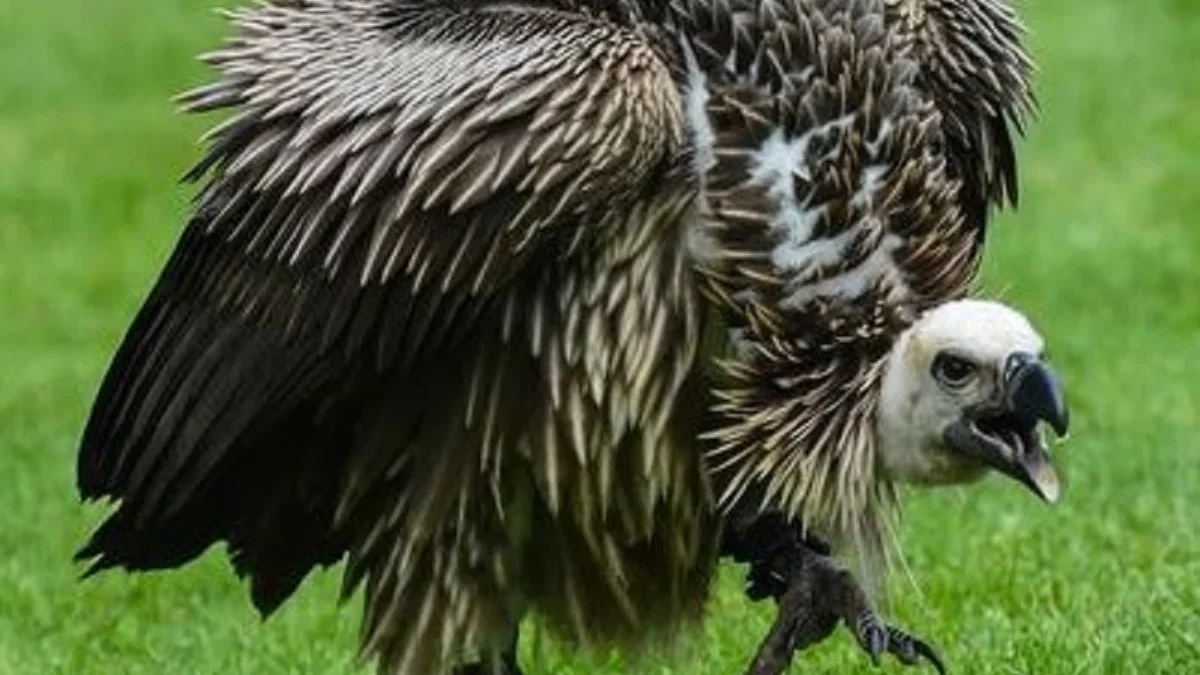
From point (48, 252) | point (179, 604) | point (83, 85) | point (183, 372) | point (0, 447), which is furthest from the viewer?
point (83, 85)

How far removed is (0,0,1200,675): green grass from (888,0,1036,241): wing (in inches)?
37.0

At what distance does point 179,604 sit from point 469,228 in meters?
3.49

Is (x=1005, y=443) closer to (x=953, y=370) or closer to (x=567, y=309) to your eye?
(x=953, y=370)

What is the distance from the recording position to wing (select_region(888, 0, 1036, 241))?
742 cm

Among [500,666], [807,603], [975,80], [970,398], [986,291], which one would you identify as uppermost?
[975,80]

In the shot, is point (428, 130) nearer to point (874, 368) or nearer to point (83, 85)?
point (874, 368)

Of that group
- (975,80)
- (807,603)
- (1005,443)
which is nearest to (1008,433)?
(1005,443)

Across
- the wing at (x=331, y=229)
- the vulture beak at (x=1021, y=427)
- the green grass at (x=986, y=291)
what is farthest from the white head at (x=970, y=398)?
the green grass at (x=986, y=291)

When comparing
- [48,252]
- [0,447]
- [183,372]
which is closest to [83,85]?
[48,252]

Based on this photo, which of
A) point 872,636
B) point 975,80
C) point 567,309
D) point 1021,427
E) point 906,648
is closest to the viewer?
point 1021,427

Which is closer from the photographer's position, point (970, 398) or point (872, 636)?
point (970, 398)

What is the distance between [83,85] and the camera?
20.1 metres

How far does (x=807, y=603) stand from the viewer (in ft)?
23.5

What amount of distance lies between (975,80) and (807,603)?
1.20 metres
